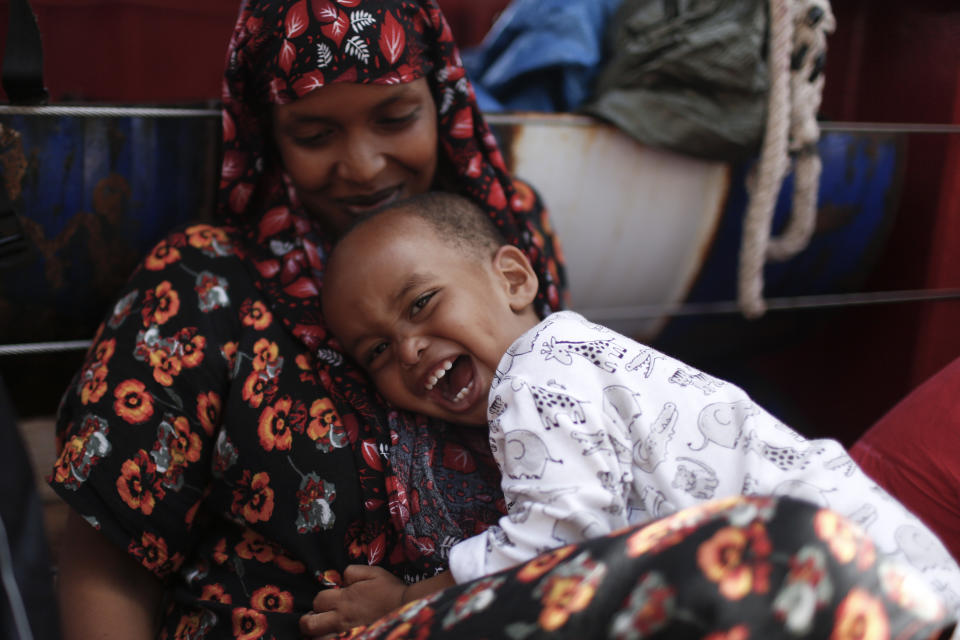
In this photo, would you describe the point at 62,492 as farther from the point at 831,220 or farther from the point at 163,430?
the point at 831,220

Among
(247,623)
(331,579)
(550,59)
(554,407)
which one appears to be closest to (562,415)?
(554,407)

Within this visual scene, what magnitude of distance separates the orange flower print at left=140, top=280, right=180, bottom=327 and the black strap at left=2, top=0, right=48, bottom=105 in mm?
350

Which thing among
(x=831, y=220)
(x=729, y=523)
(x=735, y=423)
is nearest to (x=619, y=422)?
(x=735, y=423)

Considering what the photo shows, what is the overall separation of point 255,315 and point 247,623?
374 millimetres

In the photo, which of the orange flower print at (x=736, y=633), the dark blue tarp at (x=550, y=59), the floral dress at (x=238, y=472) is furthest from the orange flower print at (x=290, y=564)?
the dark blue tarp at (x=550, y=59)

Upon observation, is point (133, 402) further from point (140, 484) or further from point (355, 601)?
point (355, 601)

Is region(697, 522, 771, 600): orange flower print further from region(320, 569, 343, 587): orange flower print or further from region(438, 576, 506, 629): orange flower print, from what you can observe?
region(320, 569, 343, 587): orange flower print

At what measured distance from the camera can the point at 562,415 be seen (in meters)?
0.76

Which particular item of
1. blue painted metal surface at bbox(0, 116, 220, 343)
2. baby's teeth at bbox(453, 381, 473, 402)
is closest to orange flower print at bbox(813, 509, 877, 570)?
baby's teeth at bbox(453, 381, 473, 402)

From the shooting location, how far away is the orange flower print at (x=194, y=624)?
0.90 m

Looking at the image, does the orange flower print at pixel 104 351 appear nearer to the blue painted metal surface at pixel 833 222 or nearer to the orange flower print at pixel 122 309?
the orange flower print at pixel 122 309

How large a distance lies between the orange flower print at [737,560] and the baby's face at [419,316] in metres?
0.42

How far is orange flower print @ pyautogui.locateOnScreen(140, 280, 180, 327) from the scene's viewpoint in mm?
947

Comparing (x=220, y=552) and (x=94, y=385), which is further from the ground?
(x=94, y=385)
